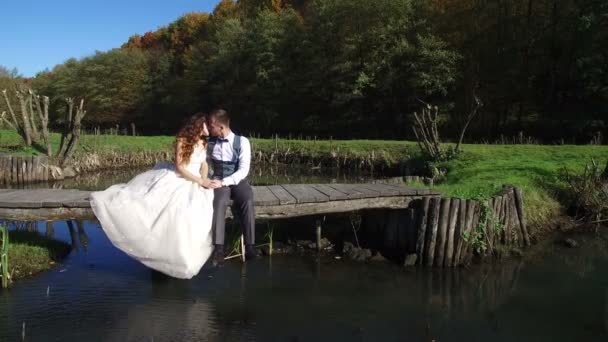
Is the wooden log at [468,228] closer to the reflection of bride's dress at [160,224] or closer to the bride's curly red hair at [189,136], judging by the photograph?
the reflection of bride's dress at [160,224]

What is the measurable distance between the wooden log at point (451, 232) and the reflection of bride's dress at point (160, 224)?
4594 millimetres

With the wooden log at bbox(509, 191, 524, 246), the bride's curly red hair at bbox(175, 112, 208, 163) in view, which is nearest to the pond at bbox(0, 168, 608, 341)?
the wooden log at bbox(509, 191, 524, 246)

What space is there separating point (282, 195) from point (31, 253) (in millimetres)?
4662

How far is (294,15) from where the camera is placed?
Answer: 5734 centimetres

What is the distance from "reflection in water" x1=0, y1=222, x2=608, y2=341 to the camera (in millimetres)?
6934

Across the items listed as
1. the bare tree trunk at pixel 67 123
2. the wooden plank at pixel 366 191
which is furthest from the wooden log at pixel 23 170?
the wooden plank at pixel 366 191

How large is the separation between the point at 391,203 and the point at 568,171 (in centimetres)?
765

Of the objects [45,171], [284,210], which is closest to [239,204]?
[284,210]

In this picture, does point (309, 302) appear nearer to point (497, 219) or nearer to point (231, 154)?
point (231, 154)

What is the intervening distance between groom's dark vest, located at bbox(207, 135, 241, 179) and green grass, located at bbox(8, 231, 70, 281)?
3.68 metres

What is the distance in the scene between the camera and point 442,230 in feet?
31.6

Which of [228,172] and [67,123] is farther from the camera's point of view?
[67,123]

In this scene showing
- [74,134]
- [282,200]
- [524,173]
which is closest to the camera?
[282,200]

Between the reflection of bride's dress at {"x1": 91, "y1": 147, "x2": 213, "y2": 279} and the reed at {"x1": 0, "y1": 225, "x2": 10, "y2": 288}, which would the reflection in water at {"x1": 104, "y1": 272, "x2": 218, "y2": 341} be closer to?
the reflection of bride's dress at {"x1": 91, "y1": 147, "x2": 213, "y2": 279}
